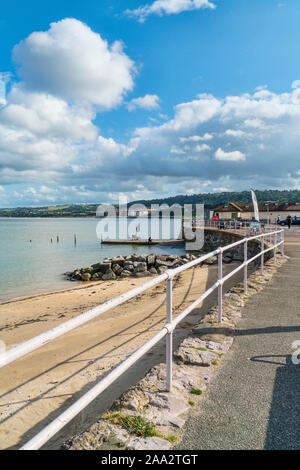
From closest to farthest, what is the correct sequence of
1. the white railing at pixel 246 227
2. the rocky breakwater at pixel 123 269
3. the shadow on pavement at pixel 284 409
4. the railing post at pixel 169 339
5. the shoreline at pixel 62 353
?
the shadow on pavement at pixel 284 409 → the railing post at pixel 169 339 → the shoreline at pixel 62 353 → the rocky breakwater at pixel 123 269 → the white railing at pixel 246 227

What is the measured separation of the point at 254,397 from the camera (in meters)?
2.92

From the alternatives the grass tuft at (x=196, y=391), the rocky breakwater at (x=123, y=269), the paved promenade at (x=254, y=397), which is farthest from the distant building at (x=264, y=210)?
the grass tuft at (x=196, y=391)

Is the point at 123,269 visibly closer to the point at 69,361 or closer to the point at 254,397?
the point at 69,361

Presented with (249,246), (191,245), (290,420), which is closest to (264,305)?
(290,420)

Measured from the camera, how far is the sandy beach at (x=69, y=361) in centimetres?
438

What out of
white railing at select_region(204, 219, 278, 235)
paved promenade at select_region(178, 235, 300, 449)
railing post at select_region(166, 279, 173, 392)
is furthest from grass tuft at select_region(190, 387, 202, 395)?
white railing at select_region(204, 219, 278, 235)

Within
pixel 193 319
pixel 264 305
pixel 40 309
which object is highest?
pixel 264 305

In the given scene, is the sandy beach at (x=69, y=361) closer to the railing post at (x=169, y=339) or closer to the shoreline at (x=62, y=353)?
the shoreline at (x=62, y=353)

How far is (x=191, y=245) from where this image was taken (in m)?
45.8

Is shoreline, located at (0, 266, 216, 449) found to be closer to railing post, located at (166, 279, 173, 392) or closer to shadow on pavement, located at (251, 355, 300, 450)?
railing post, located at (166, 279, 173, 392)

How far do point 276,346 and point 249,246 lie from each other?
69.6 ft

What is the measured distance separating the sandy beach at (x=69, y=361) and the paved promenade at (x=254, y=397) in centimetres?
169

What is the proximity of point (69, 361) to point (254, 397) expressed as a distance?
466 cm

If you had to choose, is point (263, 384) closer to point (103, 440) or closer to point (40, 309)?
point (103, 440)
